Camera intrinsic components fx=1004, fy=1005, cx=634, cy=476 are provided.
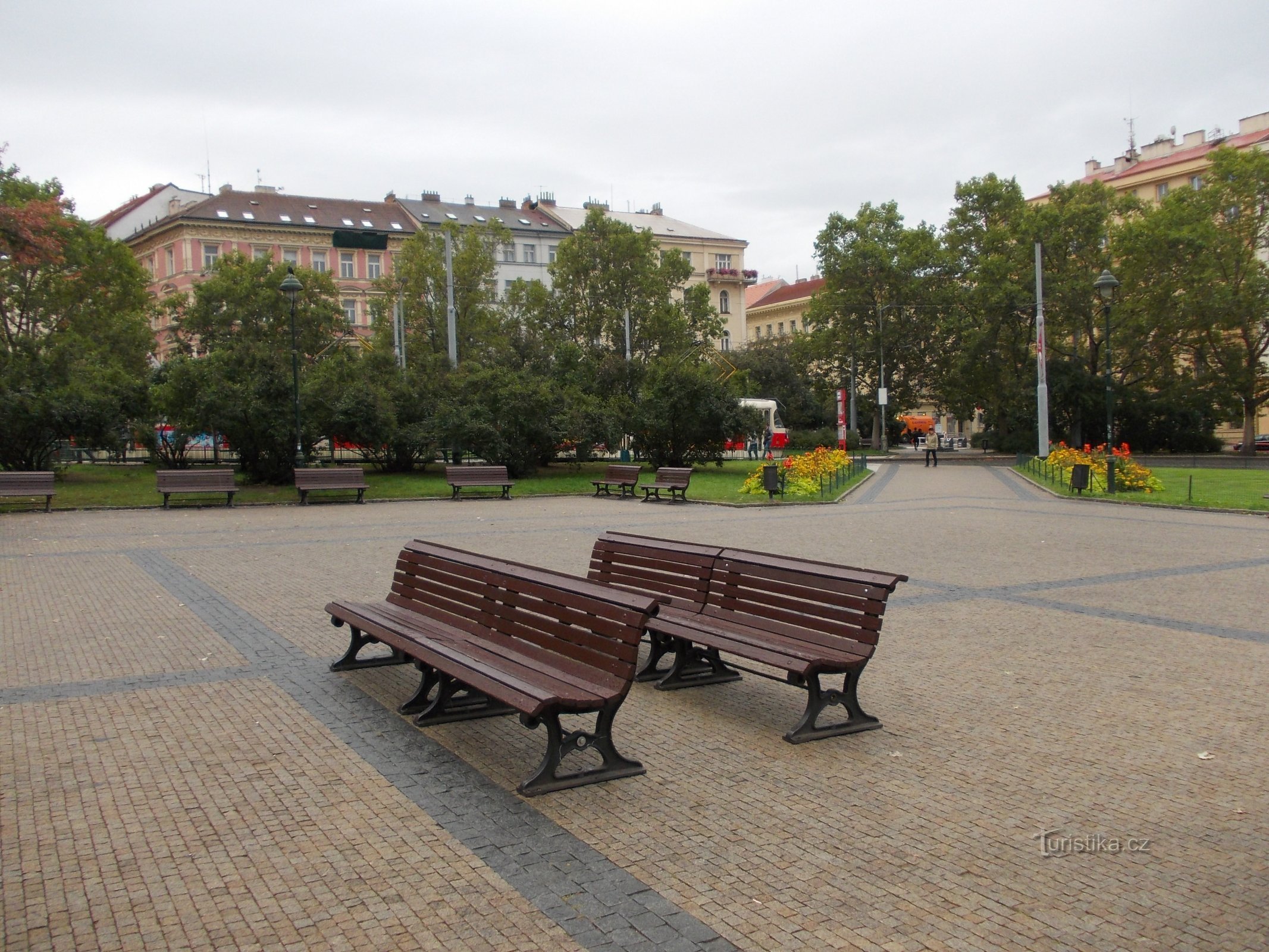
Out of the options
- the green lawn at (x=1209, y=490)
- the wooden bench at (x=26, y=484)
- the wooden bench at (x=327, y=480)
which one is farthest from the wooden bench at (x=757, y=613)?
the wooden bench at (x=26, y=484)

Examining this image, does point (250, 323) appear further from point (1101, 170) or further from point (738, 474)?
point (1101, 170)

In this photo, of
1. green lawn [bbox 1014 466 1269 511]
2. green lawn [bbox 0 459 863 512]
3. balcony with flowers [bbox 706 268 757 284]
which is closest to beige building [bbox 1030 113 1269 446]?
balcony with flowers [bbox 706 268 757 284]

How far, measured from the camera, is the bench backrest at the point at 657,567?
6898 mm

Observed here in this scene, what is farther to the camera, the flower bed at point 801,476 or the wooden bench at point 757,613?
the flower bed at point 801,476

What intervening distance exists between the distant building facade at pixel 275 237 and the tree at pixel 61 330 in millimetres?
19264

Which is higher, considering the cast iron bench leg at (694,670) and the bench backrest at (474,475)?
the bench backrest at (474,475)

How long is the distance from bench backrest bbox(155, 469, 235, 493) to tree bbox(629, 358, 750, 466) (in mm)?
17120

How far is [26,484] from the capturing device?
862 inches

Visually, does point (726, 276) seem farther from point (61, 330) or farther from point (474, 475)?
point (474, 475)

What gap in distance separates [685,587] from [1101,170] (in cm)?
9108

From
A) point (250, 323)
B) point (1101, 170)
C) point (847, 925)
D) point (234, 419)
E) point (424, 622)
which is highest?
point (1101, 170)

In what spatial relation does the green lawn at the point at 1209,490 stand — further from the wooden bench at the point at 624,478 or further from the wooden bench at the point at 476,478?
the wooden bench at the point at 476,478

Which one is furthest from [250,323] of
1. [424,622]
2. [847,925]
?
[847,925]

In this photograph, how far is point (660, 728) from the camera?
577 cm
